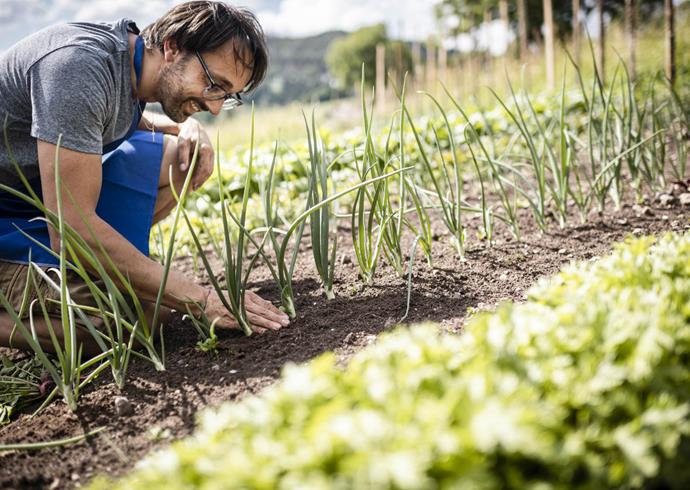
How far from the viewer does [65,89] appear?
5.41 ft

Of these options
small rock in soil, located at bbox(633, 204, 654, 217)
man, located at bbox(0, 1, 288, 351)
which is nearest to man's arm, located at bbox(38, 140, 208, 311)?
man, located at bbox(0, 1, 288, 351)

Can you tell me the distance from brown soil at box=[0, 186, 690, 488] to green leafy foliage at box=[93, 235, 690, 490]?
46 centimetres

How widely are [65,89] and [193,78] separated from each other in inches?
15.8

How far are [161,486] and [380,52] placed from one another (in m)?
10.2

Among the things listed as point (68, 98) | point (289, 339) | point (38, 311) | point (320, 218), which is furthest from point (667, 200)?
point (38, 311)

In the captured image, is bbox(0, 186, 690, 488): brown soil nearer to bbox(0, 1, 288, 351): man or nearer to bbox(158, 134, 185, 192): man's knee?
bbox(0, 1, 288, 351): man

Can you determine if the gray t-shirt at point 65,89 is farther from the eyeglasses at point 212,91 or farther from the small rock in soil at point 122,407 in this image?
the small rock in soil at point 122,407

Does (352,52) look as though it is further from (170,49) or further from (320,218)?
(320,218)

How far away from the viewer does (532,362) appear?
2.93 feet

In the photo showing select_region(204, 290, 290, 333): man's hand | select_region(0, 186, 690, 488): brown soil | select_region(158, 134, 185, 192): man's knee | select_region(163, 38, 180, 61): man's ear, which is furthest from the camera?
select_region(158, 134, 185, 192): man's knee

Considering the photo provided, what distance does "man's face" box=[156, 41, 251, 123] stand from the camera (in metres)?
1.88

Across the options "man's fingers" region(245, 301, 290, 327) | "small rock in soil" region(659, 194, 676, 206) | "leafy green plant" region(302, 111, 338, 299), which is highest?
"leafy green plant" region(302, 111, 338, 299)

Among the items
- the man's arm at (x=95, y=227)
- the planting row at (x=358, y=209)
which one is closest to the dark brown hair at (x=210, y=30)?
the planting row at (x=358, y=209)

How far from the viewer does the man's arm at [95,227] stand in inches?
65.5
